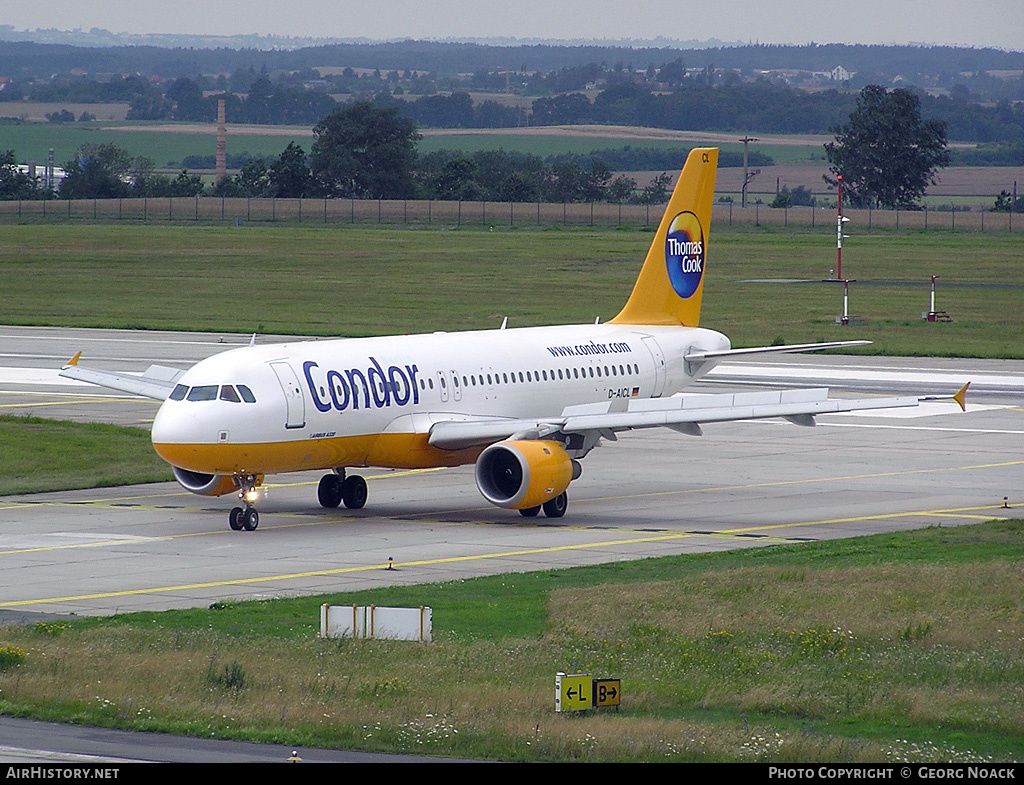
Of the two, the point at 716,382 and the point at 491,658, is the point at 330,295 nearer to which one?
the point at 716,382

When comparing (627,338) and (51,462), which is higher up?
(627,338)

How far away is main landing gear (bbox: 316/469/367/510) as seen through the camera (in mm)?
42031

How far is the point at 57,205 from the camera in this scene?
18275 centimetres

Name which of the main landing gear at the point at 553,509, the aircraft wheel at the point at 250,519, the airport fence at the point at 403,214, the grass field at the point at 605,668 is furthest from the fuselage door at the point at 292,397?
the airport fence at the point at 403,214

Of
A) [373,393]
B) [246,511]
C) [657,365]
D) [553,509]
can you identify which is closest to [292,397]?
[373,393]

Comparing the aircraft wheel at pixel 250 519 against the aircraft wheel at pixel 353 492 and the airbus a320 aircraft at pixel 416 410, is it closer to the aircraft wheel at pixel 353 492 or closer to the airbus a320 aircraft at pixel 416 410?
the airbus a320 aircraft at pixel 416 410

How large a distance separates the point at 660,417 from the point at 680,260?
12.8 metres

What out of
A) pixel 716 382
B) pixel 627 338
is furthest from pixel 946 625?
pixel 716 382

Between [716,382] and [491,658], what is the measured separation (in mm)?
45416

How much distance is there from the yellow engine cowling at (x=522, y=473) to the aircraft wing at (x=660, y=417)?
0.58 metres

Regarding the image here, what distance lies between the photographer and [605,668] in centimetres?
2434

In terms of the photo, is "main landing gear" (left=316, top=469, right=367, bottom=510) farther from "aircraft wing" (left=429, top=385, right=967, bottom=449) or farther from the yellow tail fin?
the yellow tail fin

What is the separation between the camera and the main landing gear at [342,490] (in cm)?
4203

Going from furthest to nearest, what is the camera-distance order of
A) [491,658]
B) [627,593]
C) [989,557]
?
[989,557] < [627,593] < [491,658]
